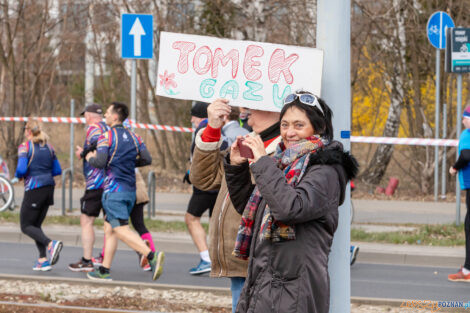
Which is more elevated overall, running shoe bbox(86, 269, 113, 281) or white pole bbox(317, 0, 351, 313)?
white pole bbox(317, 0, 351, 313)

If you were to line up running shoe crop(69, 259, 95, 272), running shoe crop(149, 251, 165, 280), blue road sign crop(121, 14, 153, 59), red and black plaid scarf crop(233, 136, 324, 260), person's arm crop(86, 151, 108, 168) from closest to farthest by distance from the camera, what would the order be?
red and black plaid scarf crop(233, 136, 324, 260) → running shoe crop(149, 251, 165, 280) → person's arm crop(86, 151, 108, 168) → running shoe crop(69, 259, 95, 272) → blue road sign crop(121, 14, 153, 59)

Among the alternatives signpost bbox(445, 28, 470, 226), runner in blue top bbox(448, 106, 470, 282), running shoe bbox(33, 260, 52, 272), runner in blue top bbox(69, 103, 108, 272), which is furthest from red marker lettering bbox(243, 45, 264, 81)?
signpost bbox(445, 28, 470, 226)

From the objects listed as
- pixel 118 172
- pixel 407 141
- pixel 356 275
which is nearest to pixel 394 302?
pixel 356 275

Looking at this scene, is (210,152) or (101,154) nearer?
(210,152)

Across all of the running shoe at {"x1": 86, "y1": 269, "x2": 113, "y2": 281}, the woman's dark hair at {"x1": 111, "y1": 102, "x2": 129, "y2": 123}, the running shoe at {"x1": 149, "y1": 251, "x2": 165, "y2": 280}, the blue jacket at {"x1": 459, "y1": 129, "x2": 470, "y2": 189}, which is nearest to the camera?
the running shoe at {"x1": 149, "y1": 251, "x2": 165, "y2": 280}

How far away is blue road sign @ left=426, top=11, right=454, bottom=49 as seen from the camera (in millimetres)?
14680

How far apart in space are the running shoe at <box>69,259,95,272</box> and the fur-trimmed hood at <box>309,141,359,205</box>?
19.7 ft

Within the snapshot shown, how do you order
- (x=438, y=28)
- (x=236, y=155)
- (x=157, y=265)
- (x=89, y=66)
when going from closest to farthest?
(x=236, y=155) → (x=157, y=265) → (x=438, y=28) → (x=89, y=66)

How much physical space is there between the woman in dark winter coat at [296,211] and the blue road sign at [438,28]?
11.3 m

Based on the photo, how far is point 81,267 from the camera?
9508mm

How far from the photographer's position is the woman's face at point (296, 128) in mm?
3920

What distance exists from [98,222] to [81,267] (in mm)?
3393

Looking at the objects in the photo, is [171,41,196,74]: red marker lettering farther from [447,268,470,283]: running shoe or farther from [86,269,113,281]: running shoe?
[447,268,470,283]: running shoe

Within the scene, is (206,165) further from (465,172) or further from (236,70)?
(465,172)
